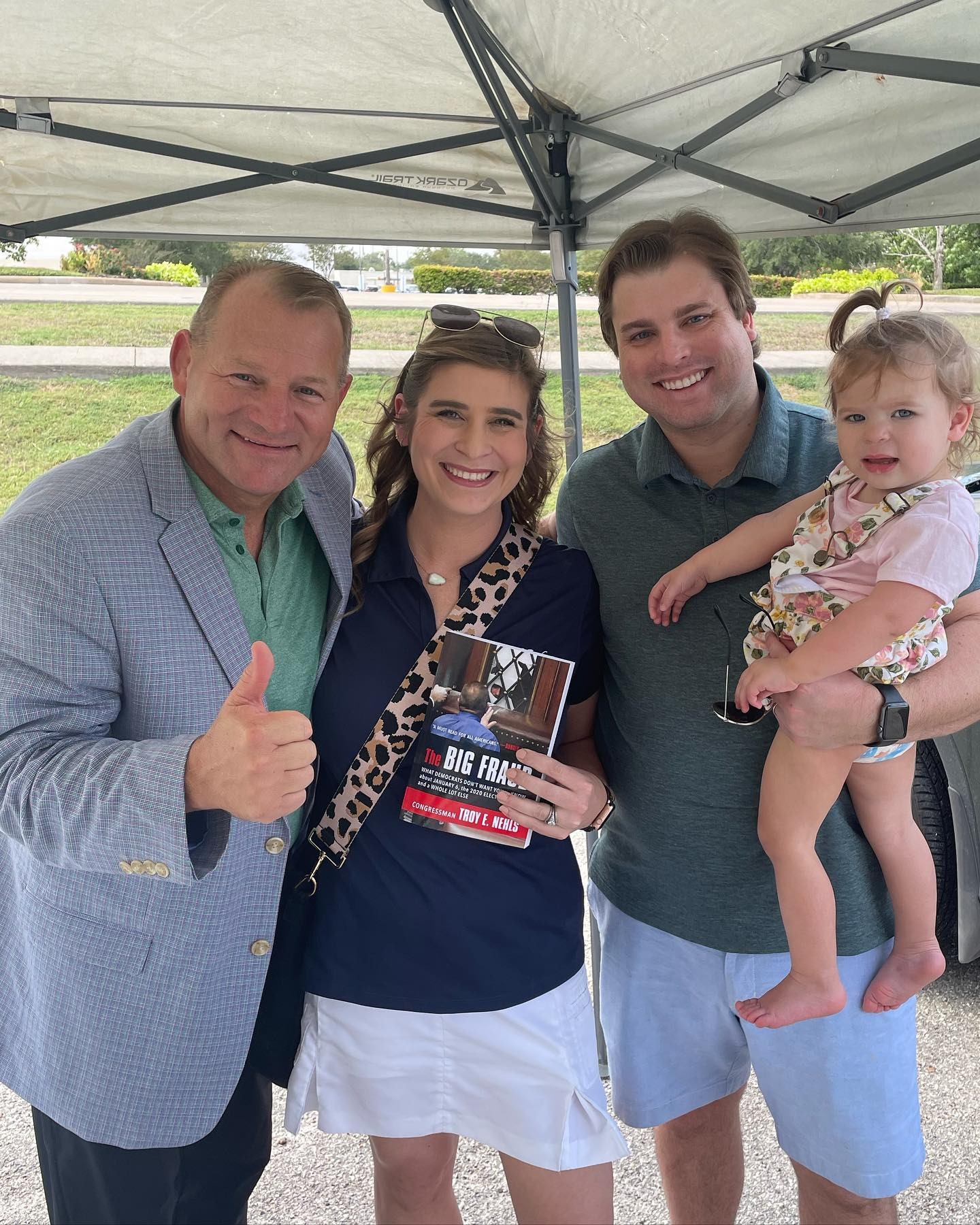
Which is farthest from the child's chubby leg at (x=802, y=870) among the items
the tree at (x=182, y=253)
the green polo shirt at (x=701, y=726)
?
the tree at (x=182, y=253)

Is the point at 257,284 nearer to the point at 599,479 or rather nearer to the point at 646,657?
the point at 599,479

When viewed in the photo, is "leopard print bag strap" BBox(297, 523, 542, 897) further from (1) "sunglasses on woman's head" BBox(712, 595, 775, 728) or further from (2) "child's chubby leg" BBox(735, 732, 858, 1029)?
(2) "child's chubby leg" BBox(735, 732, 858, 1029)

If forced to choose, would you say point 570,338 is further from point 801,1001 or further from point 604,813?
point 801,1001

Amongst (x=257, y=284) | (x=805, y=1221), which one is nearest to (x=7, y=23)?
(x=257, y=284)

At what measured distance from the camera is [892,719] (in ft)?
6.40

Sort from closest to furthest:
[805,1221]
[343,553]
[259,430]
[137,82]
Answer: [259,430] < [343,553] < [805,1221] < [137,82]

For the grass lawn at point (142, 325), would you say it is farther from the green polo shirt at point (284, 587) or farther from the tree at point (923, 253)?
the green polo shirt at point (284, 587)

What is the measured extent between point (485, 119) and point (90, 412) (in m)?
12.9

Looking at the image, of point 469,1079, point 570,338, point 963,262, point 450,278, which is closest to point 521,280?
point 450,278

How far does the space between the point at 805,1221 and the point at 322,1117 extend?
1.19 meters

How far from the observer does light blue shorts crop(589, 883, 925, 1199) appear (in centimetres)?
215

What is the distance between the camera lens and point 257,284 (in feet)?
6.71

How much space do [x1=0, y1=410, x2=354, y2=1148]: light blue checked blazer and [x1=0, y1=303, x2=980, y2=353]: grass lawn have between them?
549 inches

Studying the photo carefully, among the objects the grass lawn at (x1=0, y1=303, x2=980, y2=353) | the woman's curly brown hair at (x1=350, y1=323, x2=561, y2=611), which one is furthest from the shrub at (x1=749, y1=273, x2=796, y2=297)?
the woman's curly brown hair at (x1=350, y1=323, x2=561, y2=611)
